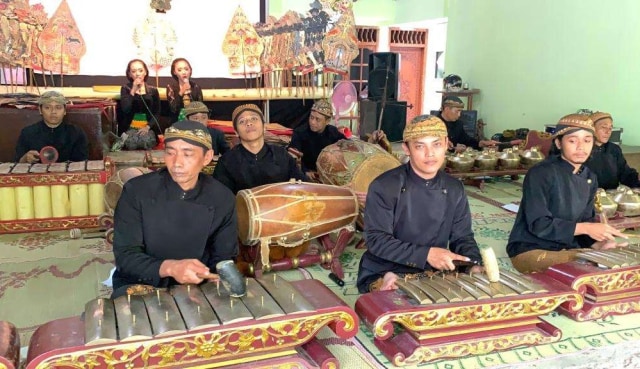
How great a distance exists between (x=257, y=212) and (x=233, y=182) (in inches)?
21.7

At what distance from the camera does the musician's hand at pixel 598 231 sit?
9.81ft

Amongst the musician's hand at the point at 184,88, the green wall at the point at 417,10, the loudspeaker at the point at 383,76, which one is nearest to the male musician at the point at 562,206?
the musician's hand at the point at 184,88

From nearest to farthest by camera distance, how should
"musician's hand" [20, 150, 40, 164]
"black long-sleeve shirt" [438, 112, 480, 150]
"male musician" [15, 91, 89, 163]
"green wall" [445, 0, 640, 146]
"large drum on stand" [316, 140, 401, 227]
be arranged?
"large drum on stand" [316, 140, 401, 227] → "musician's hand" [20, 150, 40, 164] → "male musician" [15, 91, 89, 163] → "black long-sleeve shirt" [438, 112, 480, 150] → "green wall" [445, 0, 640, 146]

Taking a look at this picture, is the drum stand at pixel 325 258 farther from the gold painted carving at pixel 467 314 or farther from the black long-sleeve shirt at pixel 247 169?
the gold painted carving at pixel 467 314

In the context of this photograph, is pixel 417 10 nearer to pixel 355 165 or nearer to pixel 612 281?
pixel 355 165

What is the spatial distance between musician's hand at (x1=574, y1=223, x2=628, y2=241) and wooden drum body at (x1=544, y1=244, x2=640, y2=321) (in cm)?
13

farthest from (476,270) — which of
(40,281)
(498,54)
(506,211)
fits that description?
(498,54)

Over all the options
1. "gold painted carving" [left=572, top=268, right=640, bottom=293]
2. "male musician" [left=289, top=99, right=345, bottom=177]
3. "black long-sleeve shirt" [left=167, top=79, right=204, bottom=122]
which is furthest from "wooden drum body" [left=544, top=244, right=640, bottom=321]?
"black long-sleeve shirt" [left=167, top=79, right=204, bottom=122]

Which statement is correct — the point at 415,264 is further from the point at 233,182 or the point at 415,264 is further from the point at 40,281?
the point at 40,281

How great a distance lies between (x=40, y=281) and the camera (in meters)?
3.36

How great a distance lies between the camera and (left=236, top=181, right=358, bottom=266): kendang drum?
321 cm

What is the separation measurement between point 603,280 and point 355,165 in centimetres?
185

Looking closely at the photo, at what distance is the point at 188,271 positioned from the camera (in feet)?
7.28

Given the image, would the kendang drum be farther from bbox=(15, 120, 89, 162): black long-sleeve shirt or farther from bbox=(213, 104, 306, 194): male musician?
bbox=(15, 120, 89, 162): black long-sleeve shirt
